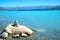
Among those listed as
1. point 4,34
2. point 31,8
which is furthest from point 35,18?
point 4,34

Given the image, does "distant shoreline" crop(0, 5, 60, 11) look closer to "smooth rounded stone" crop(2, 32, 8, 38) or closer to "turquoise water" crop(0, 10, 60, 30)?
"turquoise water" crop(0, 10, 60, 30)

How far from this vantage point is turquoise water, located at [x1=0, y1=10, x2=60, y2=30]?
55.1 inches

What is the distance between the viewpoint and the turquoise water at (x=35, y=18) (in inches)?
55.1

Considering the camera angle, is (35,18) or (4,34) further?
(35,18)

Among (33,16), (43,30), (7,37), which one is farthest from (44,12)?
(7,37)

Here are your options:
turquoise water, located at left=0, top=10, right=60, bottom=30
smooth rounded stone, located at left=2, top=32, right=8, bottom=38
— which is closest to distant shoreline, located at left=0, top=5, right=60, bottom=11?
turquoise water, located at left=0, top=10, right=60, bottom=30

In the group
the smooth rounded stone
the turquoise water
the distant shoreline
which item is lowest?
the smooth rounded stone

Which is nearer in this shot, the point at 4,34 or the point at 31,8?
the point at 4,34

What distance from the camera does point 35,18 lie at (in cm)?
145

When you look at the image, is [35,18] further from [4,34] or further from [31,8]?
[4,34]

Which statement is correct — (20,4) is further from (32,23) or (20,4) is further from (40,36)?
(40,36)

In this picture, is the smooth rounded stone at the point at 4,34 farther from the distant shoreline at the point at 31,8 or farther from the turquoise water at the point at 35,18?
the distant shoreline at the point at 31,8

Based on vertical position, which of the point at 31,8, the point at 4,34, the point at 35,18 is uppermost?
the point at 31,8

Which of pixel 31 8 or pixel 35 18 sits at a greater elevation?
pixel 31 8
